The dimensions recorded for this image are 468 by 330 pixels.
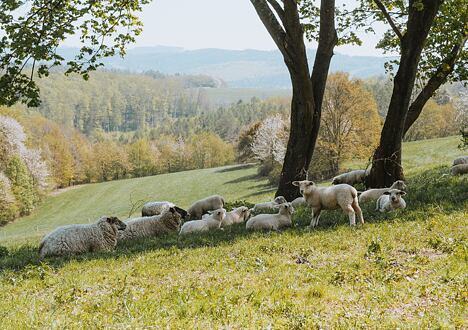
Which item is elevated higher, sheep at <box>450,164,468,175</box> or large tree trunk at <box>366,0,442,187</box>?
large tree trunk at <box>366,0,442,187</box>

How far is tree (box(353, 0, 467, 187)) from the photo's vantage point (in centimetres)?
1556

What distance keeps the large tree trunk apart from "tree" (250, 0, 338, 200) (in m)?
2.49

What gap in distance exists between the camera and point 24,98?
571 inches

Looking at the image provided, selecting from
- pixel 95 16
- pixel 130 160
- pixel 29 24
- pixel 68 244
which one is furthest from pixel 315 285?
pixel 130 160

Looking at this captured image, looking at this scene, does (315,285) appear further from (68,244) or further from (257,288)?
(68,244)

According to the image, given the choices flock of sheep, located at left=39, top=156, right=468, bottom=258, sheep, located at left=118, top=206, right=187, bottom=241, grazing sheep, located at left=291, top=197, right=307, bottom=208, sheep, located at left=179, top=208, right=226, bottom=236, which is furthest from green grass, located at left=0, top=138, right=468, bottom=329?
grazing sheep, located at left=291, top=197, right=307, bottom=208

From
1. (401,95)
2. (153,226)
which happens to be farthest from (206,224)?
(401,95)

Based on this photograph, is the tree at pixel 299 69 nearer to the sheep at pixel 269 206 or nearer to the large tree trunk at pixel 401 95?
the sheep at pixel 269 206

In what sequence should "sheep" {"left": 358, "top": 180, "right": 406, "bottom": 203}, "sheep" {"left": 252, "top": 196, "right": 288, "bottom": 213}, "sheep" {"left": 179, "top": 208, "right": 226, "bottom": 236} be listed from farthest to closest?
"sheep" {"left": 252, "top": 196, "right": 288, "bottom": 213} → "sheep" {"left": 358, "top": 180, "right": 406, "bottom": 203} → "sheep" {"left": 179, "top": 208, "right": 226, "bottom": 236}

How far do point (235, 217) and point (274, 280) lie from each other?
826 cm

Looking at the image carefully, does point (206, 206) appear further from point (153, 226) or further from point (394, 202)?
point (394, 202)

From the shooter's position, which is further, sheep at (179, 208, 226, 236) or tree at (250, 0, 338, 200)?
tree at (250, 0, 338, 200)

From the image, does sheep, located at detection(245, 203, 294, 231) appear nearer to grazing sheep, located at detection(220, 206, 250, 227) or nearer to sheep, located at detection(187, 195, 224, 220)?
grazing sheep, located at detection(220, 206, 250, 227)

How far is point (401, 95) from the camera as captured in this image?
52.6 feet
